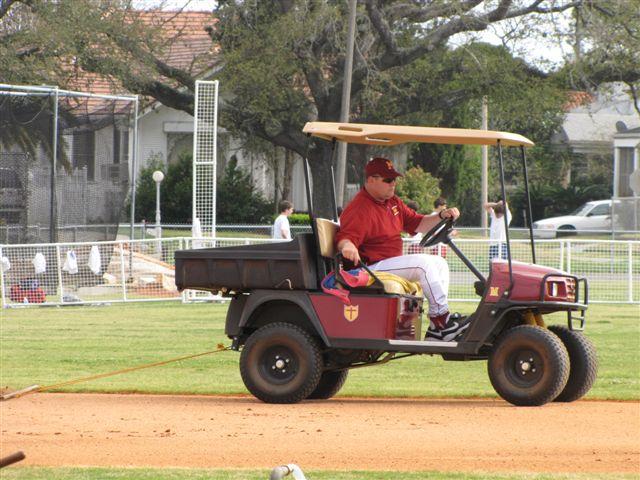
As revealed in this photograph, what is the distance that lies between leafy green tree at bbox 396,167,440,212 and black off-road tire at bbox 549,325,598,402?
31.7 meters

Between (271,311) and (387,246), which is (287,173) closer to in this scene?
(271,311)

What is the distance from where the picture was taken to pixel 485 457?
856 cm

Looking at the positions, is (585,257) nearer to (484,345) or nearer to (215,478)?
(484,345)

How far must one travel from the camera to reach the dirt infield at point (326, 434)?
8.47m

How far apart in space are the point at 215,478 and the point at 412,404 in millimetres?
4151

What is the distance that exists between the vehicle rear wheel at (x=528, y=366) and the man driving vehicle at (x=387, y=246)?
416 millimetres

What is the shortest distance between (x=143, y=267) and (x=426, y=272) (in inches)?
485

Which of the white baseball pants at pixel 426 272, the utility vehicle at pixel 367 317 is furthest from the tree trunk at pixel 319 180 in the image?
the white baseball pants at pixel 426 272

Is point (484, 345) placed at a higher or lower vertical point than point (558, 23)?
lower

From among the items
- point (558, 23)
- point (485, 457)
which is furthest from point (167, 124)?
point (485, 457)

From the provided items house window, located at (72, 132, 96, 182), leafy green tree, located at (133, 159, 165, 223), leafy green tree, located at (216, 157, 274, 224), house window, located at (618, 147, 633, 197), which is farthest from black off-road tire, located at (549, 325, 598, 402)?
house window, located at (618, 147, 633, 197)

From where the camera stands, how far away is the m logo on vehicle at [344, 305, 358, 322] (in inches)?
437

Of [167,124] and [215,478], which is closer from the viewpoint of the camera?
[215,478]

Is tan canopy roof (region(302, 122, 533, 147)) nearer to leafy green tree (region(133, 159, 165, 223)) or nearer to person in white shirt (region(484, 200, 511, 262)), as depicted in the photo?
person in white shirt (region(484, 200, 511, 262))
